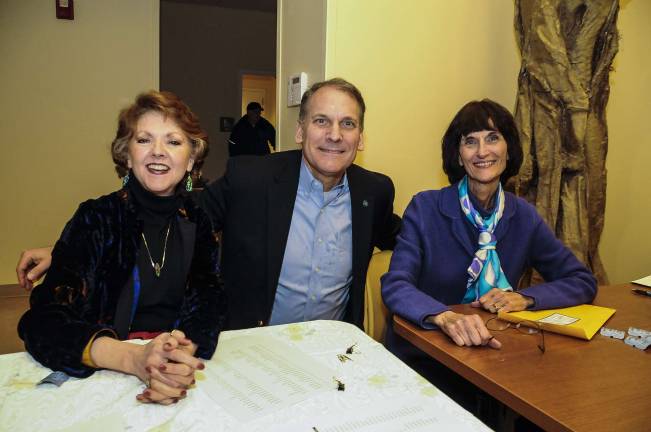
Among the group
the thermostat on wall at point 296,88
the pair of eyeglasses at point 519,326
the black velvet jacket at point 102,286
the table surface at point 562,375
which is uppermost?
the thermostat on wall at point 296,88

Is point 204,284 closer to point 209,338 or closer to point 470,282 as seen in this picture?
point 209,338

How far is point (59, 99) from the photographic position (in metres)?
3.44

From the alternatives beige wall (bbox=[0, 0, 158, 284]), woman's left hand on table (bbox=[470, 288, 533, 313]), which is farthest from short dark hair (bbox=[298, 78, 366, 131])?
beige wall (bbox=[0, 0, 158, 284])

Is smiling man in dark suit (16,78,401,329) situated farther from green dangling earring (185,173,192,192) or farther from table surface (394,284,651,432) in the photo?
table surface (394,284,651,432)

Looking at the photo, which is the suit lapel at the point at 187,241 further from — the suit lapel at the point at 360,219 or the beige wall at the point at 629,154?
the beige wall at the point at 629,154

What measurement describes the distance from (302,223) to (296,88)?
79 centimetres

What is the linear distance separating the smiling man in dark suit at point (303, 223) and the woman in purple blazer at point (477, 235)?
0.68ft

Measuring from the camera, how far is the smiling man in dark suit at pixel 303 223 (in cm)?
166

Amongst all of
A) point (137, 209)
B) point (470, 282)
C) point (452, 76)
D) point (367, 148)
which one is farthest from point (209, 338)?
point (452, 76)

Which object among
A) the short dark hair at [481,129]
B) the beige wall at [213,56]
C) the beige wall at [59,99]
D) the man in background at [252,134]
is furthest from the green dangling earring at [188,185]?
the beige wall at [213,56]

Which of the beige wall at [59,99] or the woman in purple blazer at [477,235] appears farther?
the beige wall at [59,99]

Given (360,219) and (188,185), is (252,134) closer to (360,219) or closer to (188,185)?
(360,219)

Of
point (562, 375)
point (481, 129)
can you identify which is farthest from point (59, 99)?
point (562, 375)

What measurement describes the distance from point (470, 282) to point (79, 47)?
3.25 meters
